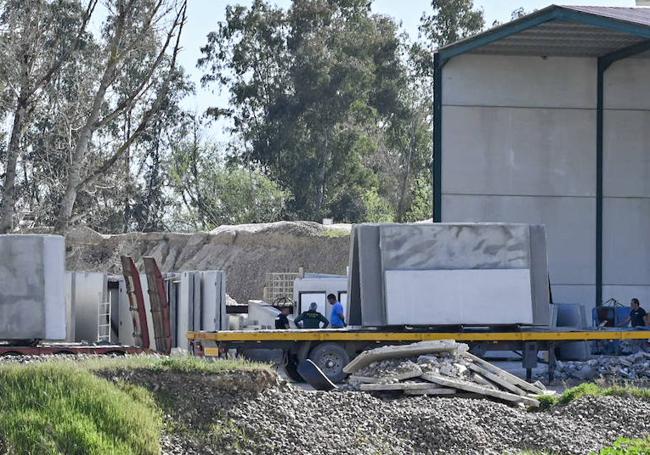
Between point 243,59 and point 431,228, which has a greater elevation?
point 243,59

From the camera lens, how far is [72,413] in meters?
12.3

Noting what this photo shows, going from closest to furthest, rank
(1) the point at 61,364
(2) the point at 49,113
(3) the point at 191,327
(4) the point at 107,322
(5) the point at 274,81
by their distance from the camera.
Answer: (1) the point at 61,364
(3) the point at 191,327
(4) the point at 107,322
(2) the point at 49,113
(5) the point at 274,81

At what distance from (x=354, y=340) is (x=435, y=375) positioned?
596cm

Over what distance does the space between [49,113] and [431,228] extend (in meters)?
25.2

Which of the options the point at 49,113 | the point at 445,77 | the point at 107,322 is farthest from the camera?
the point at 49,113

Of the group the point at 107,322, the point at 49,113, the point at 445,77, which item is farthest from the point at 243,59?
the point at 107,322

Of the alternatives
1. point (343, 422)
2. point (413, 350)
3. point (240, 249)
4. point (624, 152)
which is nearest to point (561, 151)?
point (624, 152)

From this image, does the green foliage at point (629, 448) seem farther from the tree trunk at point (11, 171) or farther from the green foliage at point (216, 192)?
the green foliage at point (216, 192)

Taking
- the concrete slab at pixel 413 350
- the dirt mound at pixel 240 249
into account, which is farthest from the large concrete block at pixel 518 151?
the dirt mound at pixel 240 249

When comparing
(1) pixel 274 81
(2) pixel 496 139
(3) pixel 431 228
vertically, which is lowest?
(3) pixel 431 228

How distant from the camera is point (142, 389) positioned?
13.5 meters

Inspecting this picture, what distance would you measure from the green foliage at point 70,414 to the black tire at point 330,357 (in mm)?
10847

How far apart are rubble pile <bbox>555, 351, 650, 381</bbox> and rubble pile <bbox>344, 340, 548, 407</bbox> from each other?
15.5 feet

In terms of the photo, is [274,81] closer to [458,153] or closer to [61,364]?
[458,153]
